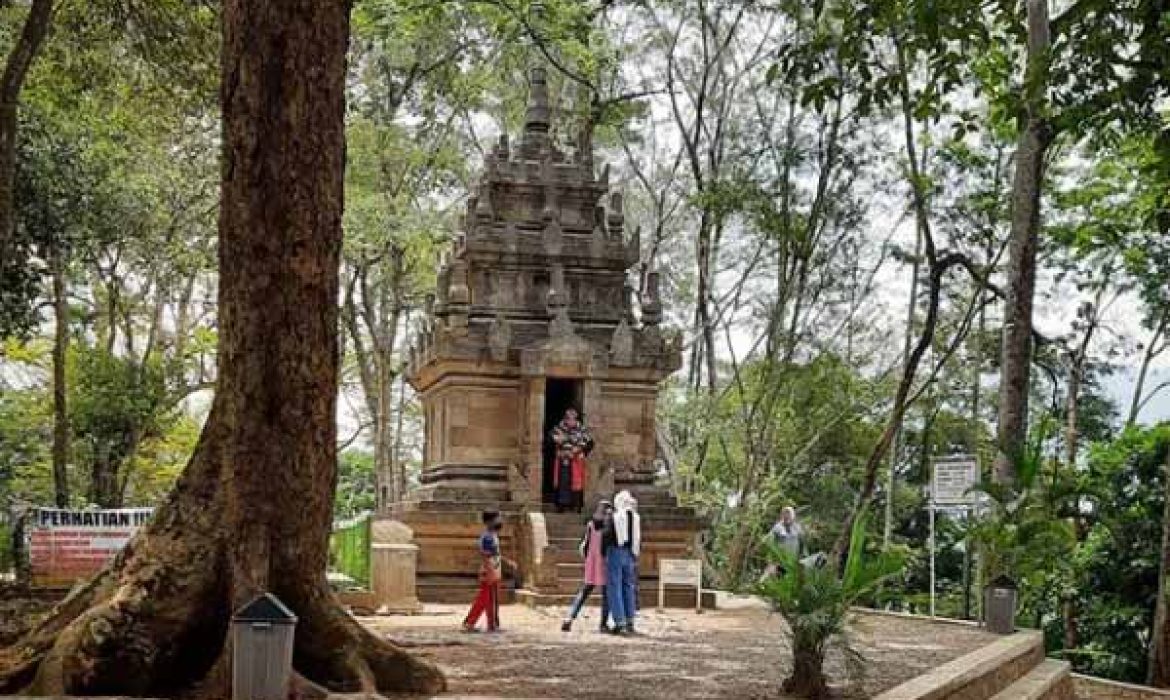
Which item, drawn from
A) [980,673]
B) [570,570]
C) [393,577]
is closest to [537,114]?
[570,570]

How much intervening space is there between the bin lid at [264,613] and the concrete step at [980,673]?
3.62 metres

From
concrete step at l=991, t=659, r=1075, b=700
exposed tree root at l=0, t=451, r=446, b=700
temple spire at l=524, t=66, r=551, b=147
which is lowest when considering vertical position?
concrete step at l=991, t=659, r=1075, b=700

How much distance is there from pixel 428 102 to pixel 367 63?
59.1 inches

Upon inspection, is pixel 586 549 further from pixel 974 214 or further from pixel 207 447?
pixel 974 214

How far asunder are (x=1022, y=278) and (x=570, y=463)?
6.63 m

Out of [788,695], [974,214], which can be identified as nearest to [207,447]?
[788,695]

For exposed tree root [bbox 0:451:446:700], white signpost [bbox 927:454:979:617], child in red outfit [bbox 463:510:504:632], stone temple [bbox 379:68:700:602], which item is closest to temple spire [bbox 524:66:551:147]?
stone temple [bbox 379:68:700:602]

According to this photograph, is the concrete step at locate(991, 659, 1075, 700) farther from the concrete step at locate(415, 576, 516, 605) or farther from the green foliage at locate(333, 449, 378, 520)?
the green foliage at locate(333, 449, 378, 520)

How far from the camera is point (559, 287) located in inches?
723

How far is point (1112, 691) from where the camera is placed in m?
13.8

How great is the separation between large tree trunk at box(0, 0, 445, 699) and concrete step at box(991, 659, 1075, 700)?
5363 mm

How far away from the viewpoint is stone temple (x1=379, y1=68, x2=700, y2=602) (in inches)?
681

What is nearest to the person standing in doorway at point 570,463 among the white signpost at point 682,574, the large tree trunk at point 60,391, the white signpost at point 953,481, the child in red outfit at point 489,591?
the white signpost at point 682,574

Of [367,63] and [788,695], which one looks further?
[367,63]
